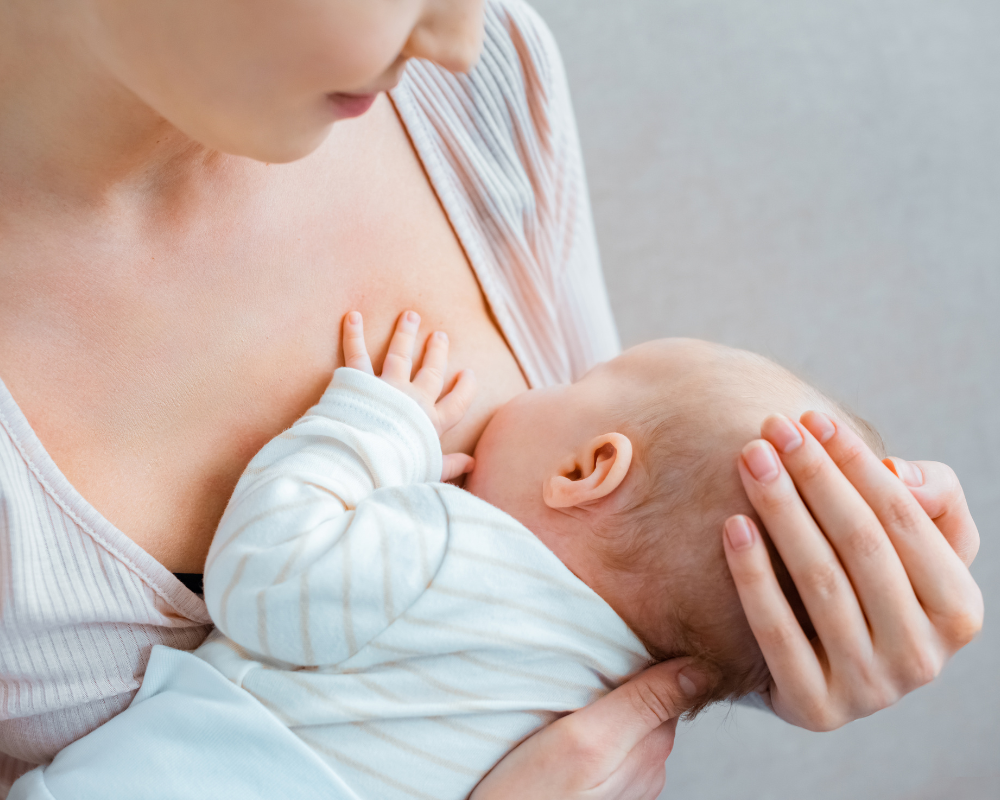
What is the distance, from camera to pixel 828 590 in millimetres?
683

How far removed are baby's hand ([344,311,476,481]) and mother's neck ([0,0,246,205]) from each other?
0.23 meters

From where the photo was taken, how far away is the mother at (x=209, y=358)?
0.53m

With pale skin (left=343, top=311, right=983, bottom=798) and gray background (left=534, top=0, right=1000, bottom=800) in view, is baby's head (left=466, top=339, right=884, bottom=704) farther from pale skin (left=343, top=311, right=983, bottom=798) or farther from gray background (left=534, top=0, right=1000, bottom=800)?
gray background (left=534, top=0, right=1000, bottom=800)

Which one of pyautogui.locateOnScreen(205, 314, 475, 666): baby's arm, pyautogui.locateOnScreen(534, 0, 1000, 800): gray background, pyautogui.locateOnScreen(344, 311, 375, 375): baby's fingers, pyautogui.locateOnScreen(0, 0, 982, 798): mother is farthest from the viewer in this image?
pyautogui.locateOnScreen(534, 0, 1000, 800): gray background

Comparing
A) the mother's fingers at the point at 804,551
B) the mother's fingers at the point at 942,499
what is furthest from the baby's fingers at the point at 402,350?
the mother's fingers at the point at 942,499

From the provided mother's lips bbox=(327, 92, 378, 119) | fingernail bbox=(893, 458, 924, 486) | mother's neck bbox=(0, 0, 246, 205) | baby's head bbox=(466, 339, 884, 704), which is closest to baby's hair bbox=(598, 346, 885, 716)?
baby's head bbox=(466, 339, 884, 704)

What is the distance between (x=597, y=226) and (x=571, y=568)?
39.1 inches

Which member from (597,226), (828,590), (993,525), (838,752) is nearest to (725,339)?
(597,226)

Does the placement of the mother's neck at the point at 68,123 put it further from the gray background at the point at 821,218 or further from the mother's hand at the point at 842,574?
the gray background at the point at 821,218

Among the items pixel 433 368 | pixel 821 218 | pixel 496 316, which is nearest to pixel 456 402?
pixel 433 368

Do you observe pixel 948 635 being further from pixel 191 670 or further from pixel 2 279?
pixel 2 279

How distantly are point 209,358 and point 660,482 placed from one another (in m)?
0.43

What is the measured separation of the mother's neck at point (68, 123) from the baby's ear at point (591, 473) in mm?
451

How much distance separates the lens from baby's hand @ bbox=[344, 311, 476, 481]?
79cm
